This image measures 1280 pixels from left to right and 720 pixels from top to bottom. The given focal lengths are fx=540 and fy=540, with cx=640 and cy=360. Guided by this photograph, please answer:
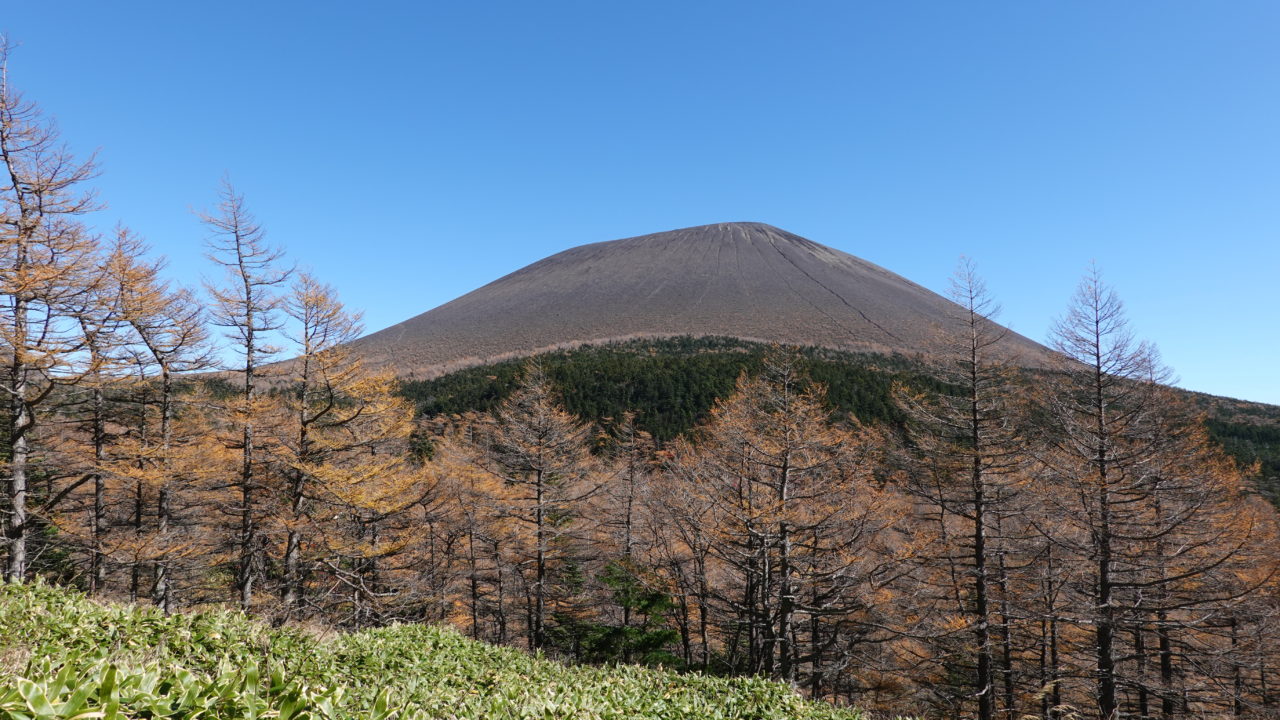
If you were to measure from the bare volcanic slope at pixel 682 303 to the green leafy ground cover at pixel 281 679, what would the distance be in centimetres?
9111

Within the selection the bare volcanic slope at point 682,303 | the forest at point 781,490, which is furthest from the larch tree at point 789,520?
the bare volcanic slope at point 682,303

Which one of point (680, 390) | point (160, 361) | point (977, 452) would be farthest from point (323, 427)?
point (680, 390)

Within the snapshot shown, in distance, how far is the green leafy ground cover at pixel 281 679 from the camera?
208cm

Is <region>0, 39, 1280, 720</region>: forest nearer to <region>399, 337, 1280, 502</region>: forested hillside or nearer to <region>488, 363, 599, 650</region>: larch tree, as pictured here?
<region>488, 363, 599, 650</region>: larch tree

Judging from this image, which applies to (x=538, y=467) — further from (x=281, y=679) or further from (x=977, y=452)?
(x=281, y=679)

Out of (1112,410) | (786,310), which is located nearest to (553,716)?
(1112,410)

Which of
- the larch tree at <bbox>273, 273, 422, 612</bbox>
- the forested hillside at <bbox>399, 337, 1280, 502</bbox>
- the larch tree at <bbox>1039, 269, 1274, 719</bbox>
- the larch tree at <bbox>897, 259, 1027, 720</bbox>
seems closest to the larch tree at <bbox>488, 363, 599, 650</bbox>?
the larch tree at <bbox>273, 273, 422, 612</bbox>

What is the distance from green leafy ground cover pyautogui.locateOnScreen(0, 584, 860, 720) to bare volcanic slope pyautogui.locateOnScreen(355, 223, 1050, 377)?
91.1m

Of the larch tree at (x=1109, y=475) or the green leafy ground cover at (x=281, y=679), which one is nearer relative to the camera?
the green leafy ground cover at (x=281, y=679)

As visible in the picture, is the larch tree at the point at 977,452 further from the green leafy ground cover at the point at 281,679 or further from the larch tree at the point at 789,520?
the green leafy ground cover at the point at 281,679

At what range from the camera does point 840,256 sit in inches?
6097

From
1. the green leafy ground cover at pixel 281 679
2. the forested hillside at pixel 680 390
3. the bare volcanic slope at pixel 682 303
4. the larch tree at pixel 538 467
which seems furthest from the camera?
the bare volcanic slope at pixel 682 303

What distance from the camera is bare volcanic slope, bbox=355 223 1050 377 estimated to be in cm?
10125

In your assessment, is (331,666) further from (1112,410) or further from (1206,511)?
(1206,511)
